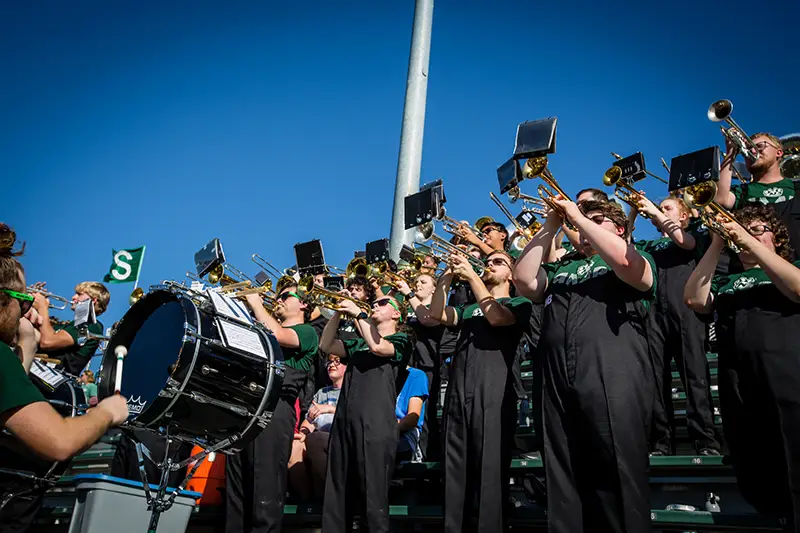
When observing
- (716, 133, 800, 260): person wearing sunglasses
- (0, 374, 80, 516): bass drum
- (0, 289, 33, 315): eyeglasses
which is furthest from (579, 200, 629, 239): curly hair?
(0, 374, 80, 516): bass drum

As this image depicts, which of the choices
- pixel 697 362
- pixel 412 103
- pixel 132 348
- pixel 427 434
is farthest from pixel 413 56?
pixel 132 348

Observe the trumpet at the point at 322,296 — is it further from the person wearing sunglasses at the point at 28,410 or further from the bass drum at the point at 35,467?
the person wearing sunglasses at the point at 28,410

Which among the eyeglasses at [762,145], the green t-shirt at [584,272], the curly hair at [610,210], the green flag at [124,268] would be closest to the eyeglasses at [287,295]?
the green t-shirt at [584,272]

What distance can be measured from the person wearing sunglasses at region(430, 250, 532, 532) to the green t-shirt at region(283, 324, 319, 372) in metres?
1.27

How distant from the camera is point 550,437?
3928 millimetres

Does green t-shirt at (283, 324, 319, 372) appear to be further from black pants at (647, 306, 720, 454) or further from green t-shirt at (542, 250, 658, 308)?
black pants at (647, 306, 720, 454)

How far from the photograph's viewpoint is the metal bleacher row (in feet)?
13.5

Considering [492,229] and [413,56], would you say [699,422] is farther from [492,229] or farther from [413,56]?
[413,56]

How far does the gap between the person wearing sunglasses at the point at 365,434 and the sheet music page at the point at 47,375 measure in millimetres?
2076

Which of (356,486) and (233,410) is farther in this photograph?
(356,486)

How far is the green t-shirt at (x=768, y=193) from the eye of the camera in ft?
16.5

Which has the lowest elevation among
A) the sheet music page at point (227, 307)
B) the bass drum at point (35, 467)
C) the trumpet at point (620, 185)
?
the bass drum at point (35, 467)

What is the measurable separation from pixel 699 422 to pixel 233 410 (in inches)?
124

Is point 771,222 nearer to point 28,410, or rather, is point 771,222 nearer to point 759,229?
point 759,229
